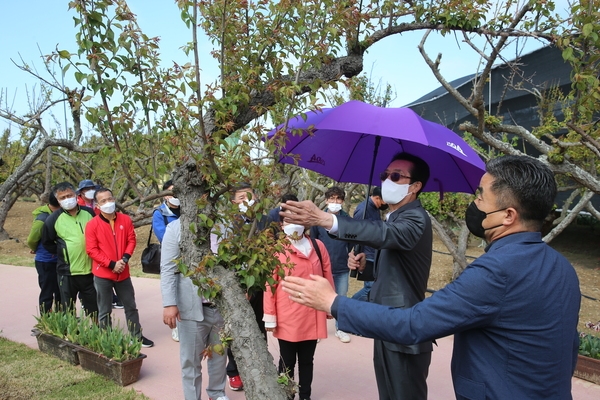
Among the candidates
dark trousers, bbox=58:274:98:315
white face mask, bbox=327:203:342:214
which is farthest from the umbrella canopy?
dark trousers, bbox=58:274:98:315

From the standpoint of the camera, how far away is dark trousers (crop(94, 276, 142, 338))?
16.8 feet

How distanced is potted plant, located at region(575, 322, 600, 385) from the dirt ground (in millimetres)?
2649

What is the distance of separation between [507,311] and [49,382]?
431 cm

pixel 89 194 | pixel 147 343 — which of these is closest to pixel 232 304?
pixel 147 343

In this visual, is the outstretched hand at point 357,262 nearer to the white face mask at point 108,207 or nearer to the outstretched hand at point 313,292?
the outstretched hand at point 313,292

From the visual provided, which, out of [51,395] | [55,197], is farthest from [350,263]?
[55,197]

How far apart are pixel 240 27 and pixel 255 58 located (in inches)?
6.7

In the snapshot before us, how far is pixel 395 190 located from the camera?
285cm

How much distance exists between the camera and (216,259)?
224 cm

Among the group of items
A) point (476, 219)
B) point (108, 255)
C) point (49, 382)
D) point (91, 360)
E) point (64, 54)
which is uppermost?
point (64, 54)

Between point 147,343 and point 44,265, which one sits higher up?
point 44,265

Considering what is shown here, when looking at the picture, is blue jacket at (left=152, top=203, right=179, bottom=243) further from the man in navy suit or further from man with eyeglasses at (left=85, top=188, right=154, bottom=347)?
the man in navy suit

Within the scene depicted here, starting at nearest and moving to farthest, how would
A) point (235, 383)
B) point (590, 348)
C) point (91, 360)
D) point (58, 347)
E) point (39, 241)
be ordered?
1. point (235, 383)
2. point (91, 360)
3. point (590, 348)
4. point (58, 347)
5. point (39, 241)

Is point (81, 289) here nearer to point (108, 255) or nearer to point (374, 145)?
point (108, 255)
